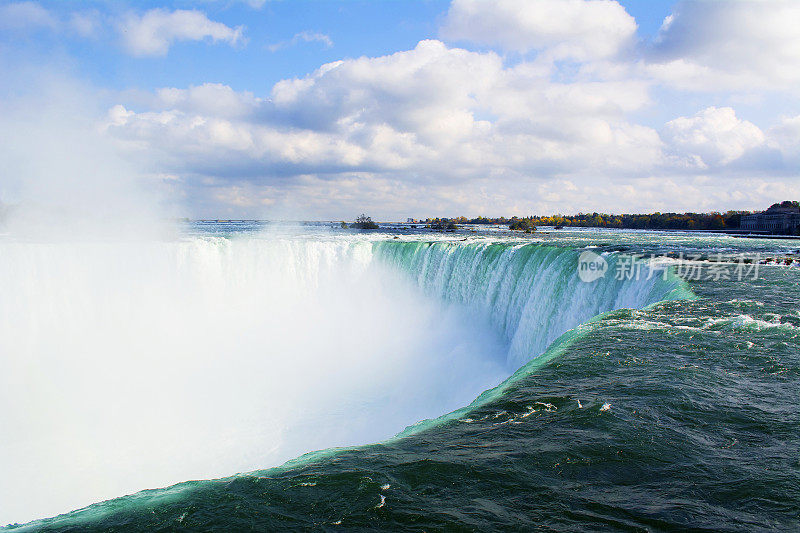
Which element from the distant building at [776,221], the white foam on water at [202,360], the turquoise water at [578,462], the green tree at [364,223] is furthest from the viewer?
the green tree at [364,223]

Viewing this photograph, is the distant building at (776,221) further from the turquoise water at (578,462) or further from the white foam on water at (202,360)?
the turquoise water at (578,462)

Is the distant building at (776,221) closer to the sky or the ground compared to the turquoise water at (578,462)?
closer to the sky

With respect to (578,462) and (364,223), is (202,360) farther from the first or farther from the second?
(364,223)

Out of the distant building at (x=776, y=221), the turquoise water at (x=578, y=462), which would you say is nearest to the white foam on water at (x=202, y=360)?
the turquoise water at (x=578, y=462)

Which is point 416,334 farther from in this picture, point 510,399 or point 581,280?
point 510,399

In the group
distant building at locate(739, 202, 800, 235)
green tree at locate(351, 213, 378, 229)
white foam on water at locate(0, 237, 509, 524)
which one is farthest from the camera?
green tree at locate(351, 213, 378, 229)

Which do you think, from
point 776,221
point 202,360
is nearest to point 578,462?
point 202,360

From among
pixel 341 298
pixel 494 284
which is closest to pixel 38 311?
pixel 341 298

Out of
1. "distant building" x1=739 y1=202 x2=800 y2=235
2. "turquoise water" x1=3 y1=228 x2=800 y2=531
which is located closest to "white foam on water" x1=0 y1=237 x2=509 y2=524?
"turquoise water" x1=3 y1=228 x2=800 y2=531

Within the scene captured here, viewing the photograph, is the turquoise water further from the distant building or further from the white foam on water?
the distant building
